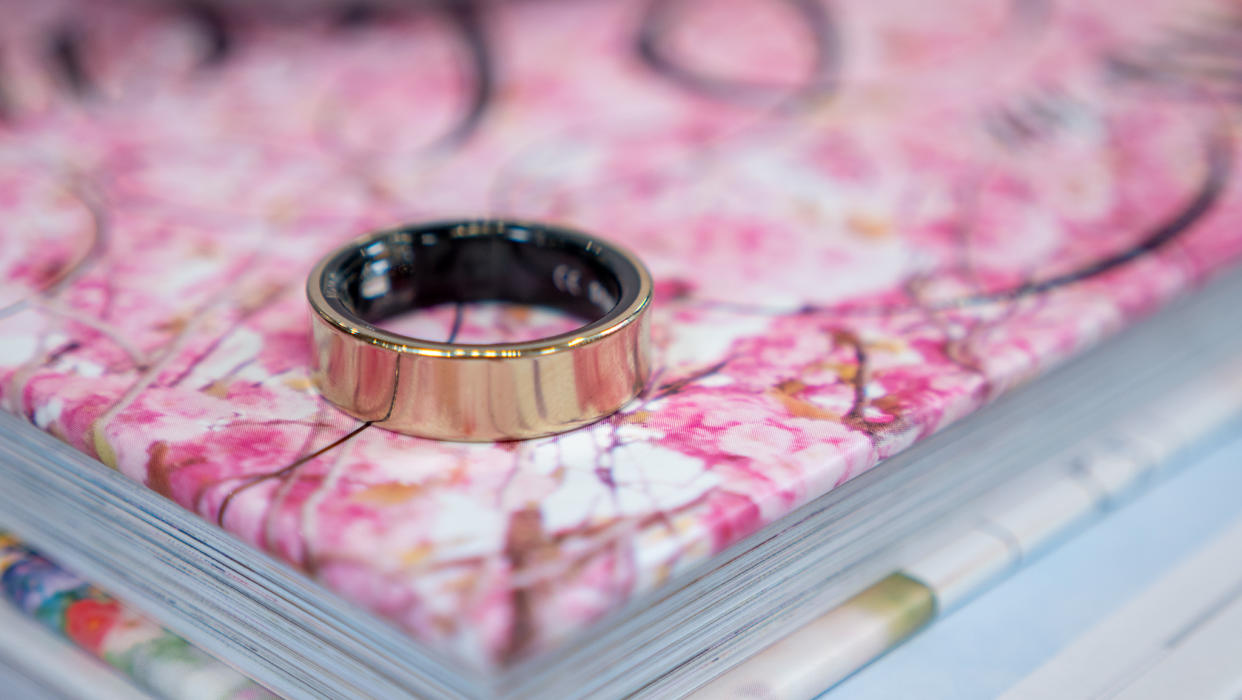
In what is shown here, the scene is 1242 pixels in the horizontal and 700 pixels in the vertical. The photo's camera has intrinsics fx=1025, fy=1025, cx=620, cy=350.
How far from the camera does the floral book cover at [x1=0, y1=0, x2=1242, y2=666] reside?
274 millimetres

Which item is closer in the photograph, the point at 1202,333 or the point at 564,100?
the point at 1202,333

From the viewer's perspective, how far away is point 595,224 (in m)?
0.47

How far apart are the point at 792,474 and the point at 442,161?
0.30 m

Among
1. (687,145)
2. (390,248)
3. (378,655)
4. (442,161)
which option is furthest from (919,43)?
(378,655)

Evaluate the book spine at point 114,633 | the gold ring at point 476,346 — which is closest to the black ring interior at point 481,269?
the gold ring at point 476,346

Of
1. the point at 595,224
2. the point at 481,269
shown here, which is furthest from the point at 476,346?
the point at 595,224

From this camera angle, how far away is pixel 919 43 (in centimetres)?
66

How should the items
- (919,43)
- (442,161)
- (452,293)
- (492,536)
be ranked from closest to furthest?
(492,536), (452,293), (442,161), (919,43)

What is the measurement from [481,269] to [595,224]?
0.11 m

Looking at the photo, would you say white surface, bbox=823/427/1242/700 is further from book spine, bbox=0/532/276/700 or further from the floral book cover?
book spine, bbox=0/532/276/700

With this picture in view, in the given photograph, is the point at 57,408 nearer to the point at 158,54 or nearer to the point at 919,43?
the point at 158,54

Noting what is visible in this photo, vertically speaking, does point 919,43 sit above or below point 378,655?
above

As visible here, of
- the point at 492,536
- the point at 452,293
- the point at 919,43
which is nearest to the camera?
the point at 492,536

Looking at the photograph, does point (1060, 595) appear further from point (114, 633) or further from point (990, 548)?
point (114, 633)
